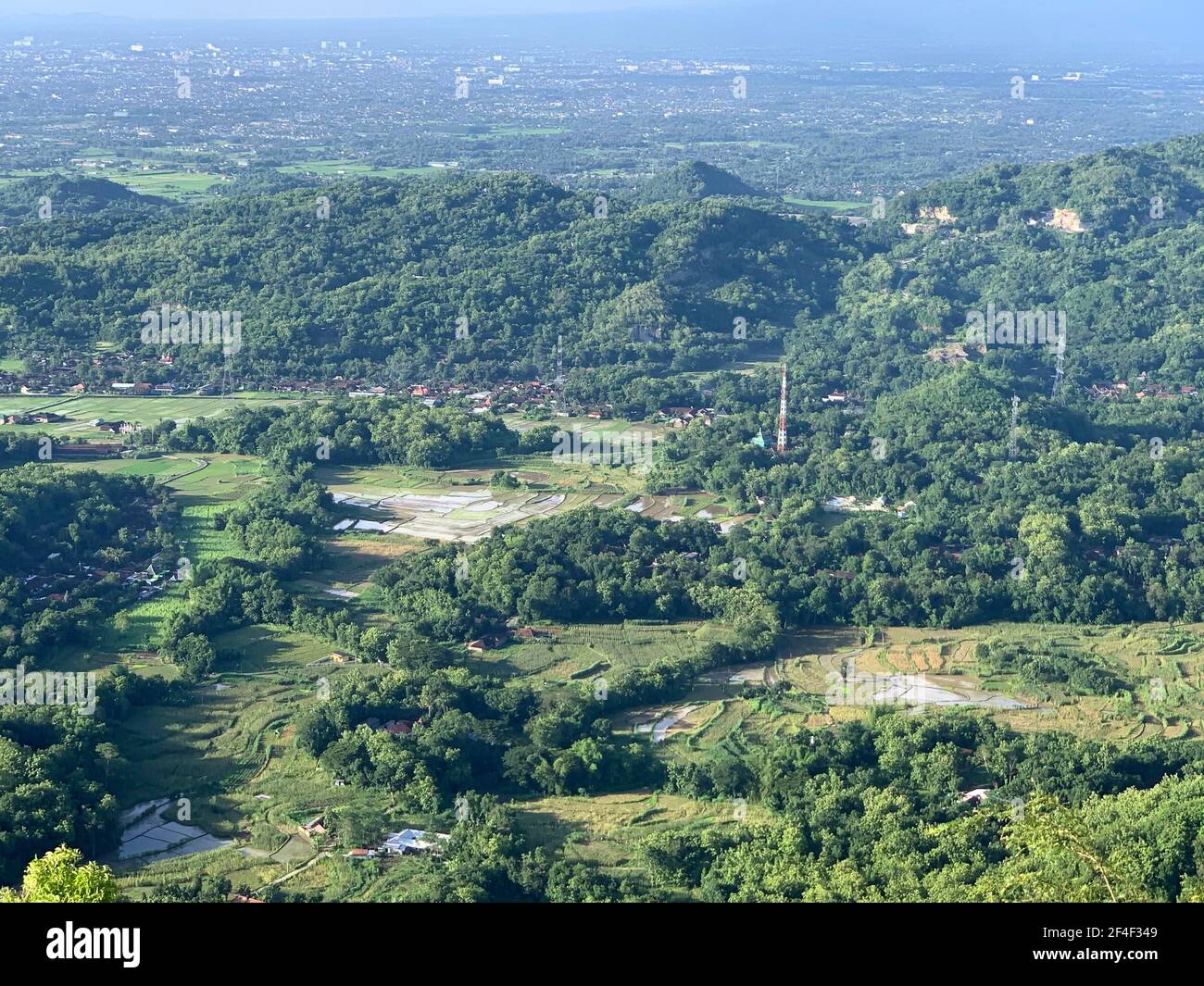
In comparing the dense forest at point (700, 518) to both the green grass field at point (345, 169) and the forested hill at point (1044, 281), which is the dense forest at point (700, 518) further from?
the green grass field at point (345, 169)

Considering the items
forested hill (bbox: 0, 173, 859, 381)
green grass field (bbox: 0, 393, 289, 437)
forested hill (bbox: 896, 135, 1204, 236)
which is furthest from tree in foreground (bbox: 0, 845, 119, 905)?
forested hill (bbox: 896, 135, 1204, 236)

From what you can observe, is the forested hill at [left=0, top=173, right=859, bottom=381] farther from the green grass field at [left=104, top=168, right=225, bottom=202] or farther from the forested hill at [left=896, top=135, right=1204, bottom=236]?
the green grass field at [left=104, top=168, right=225, bottom=202]

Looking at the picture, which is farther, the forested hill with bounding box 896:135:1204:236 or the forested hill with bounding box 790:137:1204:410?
the forested hill with bounding box 896:135:1204:236

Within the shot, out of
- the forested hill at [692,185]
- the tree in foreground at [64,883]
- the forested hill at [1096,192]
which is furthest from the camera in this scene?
the forested hill at [692,185]

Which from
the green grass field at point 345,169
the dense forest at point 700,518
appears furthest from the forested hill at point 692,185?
the green grass field at point 345,169

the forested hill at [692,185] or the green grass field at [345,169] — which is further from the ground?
the green grass field at [345,169]

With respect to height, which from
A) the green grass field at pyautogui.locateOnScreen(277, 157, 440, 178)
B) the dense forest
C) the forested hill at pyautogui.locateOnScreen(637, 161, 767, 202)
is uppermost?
the green grass field at pyautogui.locateOnScreen(277, 157, 440, 178)

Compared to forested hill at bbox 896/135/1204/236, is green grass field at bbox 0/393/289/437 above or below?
below

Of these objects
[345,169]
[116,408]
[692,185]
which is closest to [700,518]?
[116,408]

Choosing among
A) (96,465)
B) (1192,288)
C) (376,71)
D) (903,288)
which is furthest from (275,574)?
(376,71)
